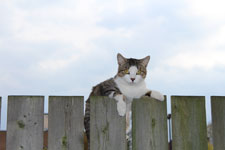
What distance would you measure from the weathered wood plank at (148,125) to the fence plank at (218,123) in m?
0.61

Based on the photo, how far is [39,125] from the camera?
285cm

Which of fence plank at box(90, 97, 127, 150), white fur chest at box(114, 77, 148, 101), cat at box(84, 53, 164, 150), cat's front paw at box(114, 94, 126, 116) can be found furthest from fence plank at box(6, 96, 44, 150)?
white fur chest at box(114, 77, 148, 101)

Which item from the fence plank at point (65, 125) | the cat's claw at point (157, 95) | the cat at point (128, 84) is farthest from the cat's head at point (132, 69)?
the fence plank at point (65, 125)

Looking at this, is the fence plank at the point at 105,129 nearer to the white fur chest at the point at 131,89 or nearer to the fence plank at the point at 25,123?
the fence plank at the point at 25,123

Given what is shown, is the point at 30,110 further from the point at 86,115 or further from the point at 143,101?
the point at 143,101

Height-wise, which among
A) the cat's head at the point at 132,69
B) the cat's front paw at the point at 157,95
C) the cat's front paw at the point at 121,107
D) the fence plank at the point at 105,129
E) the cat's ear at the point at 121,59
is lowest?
the fence plank at the point at 105,129

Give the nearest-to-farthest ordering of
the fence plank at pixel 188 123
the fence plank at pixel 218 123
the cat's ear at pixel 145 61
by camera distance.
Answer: the fence plank at pixel 188 123 → the fence plank at pixel 218 123 → the cat's ear at pixel 145 61

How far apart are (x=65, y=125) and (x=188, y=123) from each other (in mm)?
1352

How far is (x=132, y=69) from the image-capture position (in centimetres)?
358

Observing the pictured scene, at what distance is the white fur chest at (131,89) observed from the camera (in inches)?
140

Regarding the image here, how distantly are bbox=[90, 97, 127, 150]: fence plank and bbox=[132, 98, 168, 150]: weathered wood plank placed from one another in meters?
0.15

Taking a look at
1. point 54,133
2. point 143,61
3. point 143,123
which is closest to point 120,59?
point 143,61

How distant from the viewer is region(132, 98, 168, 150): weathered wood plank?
2906 mm

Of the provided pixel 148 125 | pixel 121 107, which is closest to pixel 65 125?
pixel 121 107
